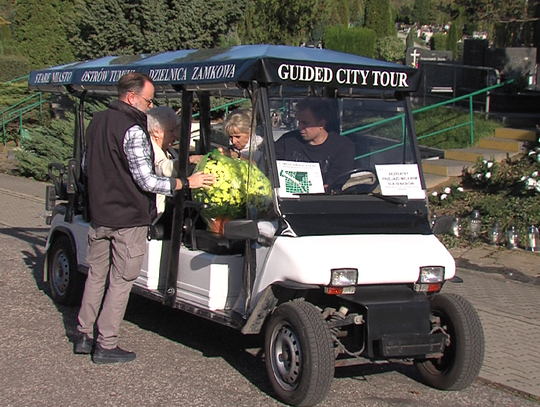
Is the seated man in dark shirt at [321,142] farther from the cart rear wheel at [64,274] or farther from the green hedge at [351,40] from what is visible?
the green hedge at [351,40]

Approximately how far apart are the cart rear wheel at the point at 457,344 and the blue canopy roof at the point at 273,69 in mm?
1544

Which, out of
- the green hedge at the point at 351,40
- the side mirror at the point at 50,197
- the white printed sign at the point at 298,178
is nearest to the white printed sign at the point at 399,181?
the white printed sign at the point at 298,178

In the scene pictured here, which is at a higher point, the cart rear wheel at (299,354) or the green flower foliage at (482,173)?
the green flower foliage at (482,173)

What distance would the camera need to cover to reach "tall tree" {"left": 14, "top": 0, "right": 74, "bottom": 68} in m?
29.4

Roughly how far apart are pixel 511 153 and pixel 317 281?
837 centimetres

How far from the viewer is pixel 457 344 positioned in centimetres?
509

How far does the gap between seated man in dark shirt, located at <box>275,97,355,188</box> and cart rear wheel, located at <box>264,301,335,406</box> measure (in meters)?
1.00

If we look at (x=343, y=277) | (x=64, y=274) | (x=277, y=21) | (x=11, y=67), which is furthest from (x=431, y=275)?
(x=11, y=67)

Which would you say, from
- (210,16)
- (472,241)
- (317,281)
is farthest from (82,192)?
(210,16)

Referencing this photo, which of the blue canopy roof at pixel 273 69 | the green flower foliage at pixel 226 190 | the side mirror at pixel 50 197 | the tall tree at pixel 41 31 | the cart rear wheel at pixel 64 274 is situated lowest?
the cart rear wheel at pixel 64 274

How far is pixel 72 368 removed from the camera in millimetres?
5672

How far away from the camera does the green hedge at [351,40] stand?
37428 mm

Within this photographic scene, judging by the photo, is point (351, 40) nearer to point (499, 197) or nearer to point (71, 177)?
point (499, 197)

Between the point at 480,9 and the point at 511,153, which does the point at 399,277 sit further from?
the point at 480,9
